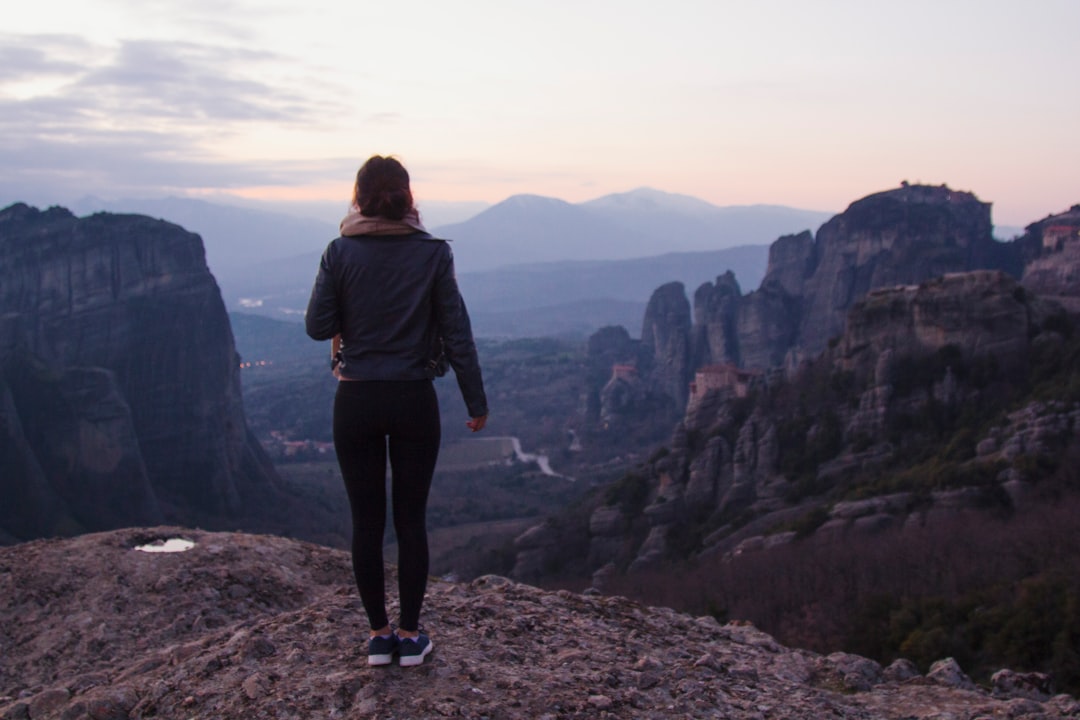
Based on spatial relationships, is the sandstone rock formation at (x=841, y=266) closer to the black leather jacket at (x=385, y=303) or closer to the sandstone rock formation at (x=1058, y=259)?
the sandstone rock formation at (x=1058, y=259)

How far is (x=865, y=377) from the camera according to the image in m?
40.7

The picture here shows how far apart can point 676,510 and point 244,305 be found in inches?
6158

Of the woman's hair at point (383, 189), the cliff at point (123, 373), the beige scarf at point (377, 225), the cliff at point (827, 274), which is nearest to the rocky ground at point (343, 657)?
the beige scarf at point (377, 225)

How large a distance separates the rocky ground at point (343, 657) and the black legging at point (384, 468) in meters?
0.48

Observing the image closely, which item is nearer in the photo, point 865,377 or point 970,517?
point 970,517

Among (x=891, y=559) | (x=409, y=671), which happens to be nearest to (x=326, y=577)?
(x=409, y=671)

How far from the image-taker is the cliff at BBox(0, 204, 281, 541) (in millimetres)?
49719

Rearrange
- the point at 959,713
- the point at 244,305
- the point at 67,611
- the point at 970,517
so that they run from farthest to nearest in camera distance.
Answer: the point at 244,305, the point at 970,517, the point at 67,611, the point at 959,713

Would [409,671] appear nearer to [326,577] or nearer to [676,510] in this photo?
[326,577]

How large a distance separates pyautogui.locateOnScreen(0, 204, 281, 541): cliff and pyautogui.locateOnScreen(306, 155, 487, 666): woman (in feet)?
153

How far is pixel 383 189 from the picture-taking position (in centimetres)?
538

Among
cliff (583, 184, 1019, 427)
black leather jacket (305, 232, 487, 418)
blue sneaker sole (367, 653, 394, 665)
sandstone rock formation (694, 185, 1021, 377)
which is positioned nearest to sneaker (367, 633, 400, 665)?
blue sneaker sole (367, 653, 394, 665)

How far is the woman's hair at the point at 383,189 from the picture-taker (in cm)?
538

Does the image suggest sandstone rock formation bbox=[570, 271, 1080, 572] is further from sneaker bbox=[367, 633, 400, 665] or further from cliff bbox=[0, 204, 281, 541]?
sneaker bbox=[367, 633, 400, 665]
